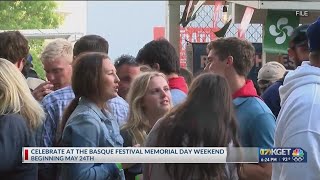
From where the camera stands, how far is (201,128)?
2.72 meters

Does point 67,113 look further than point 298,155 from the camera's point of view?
Yes

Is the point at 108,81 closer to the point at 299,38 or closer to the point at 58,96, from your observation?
the point at 58,96

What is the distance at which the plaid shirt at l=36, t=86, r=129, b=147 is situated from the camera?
362 centimetres

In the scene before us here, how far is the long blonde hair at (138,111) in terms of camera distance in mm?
3486

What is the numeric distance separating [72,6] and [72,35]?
23015mm

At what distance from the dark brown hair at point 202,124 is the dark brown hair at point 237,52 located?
2.14 ft

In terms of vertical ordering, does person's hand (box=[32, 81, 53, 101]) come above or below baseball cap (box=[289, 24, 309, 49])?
below

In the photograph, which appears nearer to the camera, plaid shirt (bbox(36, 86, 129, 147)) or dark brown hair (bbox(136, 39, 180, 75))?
plaid shirt (bbox(36, 86, 129, 147))

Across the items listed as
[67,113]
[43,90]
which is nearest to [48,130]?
[67,113]

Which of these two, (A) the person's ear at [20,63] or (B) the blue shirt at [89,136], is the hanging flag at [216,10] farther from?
(B) the blue shirt at [89,136]

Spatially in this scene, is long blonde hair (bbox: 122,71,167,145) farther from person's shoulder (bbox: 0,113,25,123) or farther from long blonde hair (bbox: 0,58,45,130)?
person's shoulder (bbox: 0,113,25,123)

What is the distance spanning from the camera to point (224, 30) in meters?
6.01

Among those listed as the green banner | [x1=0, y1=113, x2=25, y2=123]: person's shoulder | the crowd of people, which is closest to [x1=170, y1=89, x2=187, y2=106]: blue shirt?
the crowd of people

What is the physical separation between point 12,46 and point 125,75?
0.86 metres
